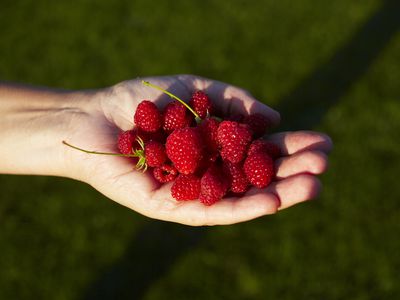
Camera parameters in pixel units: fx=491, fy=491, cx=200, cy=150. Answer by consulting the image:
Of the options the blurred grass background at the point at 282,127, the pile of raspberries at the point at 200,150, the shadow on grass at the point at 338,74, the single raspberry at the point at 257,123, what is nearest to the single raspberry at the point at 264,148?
the pile of raspberries at the point at 200,150

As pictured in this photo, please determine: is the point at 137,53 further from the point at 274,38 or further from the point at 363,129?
the point at 363,129

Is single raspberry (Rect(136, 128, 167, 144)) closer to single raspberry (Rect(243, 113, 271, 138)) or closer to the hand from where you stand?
the hand

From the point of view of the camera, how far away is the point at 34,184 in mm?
3803

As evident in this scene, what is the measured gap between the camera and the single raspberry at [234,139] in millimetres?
2201

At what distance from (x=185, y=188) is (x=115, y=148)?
1.53 ft

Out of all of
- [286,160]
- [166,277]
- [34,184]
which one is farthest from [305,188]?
[34,184]

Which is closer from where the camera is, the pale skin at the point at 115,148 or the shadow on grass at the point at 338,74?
the pale skin at the point at 115,148

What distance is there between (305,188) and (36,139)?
1.48 metres

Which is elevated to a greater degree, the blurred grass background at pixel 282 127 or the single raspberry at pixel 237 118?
the single raspberry at pixel 237 118

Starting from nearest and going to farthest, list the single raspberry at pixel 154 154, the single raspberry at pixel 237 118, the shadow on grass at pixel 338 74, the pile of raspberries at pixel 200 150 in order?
the pile of raspberries at pixel 200 150 < the single raspberry at pixel 154 154 < the single raspberry at pixel 237 118 < the shadow on grass at pixel 338 74

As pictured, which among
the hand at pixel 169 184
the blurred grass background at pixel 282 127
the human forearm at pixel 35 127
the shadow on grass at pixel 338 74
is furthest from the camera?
the shadow on grass at pixel 338 74

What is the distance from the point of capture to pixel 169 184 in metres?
2.28

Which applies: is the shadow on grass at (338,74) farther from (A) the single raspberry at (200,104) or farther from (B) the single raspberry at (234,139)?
(B) the single raspberry at (234,139)

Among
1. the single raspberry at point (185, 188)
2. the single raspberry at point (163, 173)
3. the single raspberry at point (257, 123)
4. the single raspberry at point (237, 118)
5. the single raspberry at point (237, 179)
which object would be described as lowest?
the single raspberry at point (163, 173)
